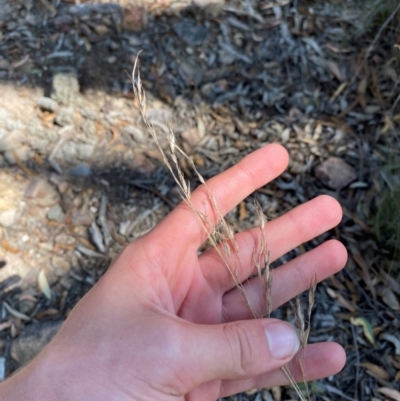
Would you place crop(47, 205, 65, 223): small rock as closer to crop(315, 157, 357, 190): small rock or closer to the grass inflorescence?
the grass inflorescence

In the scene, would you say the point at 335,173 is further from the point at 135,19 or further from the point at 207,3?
the point at 135,19

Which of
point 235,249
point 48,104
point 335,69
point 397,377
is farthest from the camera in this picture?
point 335,69

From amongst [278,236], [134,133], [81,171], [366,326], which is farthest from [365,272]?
[81,171]

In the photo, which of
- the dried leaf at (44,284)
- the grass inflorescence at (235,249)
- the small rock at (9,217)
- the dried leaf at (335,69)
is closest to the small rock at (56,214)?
the small rock at (9,217)

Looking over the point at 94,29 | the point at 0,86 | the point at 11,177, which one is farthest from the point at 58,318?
the point at 94,29

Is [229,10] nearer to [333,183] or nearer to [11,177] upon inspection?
[333,183]

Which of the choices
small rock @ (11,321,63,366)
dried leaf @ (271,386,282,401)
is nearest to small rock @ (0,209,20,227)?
small rock @ (11,321,63,366)
